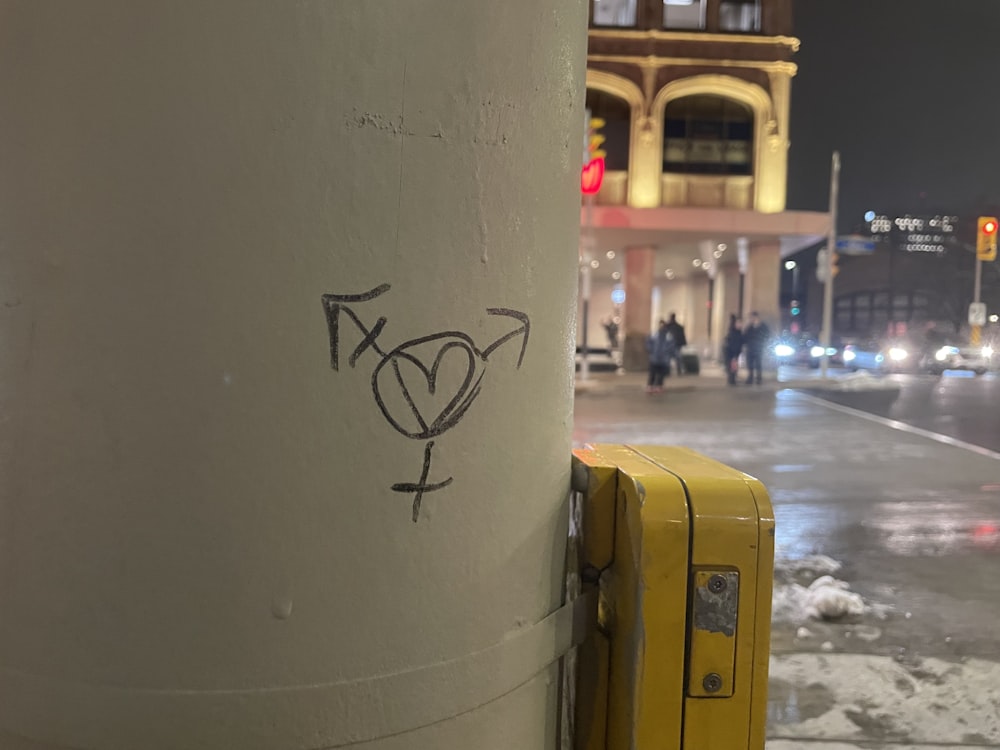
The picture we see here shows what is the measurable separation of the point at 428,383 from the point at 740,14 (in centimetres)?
2842

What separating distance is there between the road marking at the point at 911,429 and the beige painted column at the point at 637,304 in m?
9.04

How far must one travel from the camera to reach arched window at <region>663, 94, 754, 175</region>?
26.1 meters

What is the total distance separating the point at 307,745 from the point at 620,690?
0.77 meters

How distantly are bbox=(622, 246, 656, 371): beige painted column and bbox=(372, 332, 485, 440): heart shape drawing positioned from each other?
2478 cm

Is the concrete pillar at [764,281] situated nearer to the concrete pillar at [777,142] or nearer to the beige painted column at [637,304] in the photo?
the concrete pillar at [777,142]

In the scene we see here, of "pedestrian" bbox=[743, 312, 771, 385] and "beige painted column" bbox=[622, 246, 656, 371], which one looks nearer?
"pedestrian" bbox=[743, 312, 771, 385]

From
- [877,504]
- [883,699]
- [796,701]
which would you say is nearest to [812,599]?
[883,699]

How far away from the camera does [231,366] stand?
1.51 metres

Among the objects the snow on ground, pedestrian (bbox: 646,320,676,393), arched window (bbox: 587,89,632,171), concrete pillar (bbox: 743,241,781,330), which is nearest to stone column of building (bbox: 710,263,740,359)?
concrete pillar (bbox: 743,241,781,330)

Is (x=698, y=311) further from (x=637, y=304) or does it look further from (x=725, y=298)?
(x=637, y=304)

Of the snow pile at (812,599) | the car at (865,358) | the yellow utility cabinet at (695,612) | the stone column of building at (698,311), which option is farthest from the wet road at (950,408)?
the stone column of building at (698,311)

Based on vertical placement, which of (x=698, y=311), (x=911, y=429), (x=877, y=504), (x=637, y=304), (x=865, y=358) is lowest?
(x=877, y=504)

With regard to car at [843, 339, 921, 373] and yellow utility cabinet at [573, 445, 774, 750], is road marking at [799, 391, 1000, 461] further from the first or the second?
car at [843, 339, 921, 373]

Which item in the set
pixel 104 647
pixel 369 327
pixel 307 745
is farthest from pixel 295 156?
pixel 307 745
